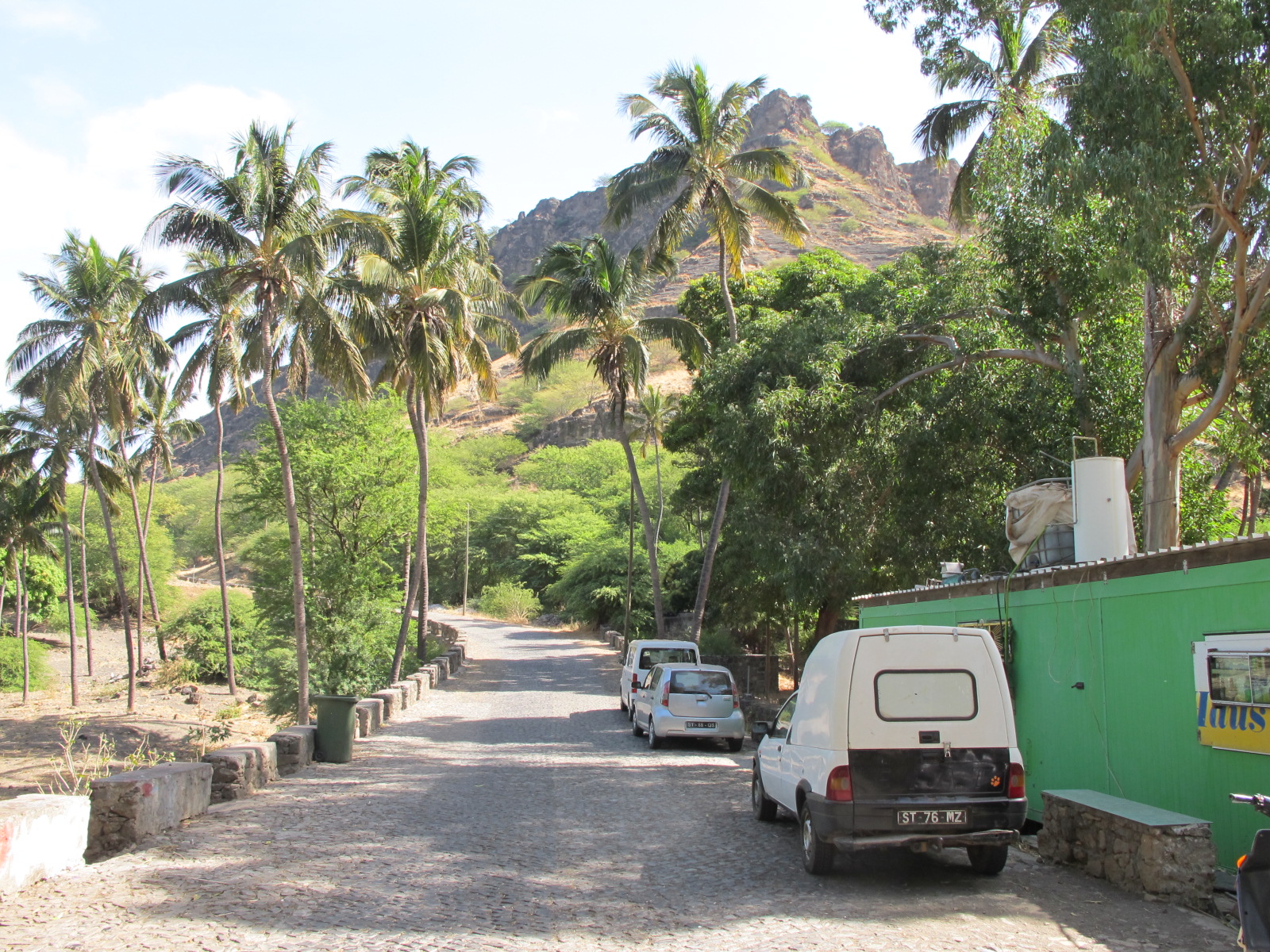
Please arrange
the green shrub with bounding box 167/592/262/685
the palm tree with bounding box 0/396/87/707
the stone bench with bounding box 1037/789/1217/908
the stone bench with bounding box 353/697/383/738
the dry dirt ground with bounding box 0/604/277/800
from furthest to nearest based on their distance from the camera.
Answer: the green shrub with bounding box 167/592/262/685, the palm tree with bounding box 0/396/87/707, the dry dirt ground with bounding box 0/604/277/800, the stone bench with bounding box 353/697/383/738, the stone bench with bounding box 1037/789/1217/908

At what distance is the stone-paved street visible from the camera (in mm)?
5613

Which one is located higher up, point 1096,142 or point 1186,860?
point 1096,142

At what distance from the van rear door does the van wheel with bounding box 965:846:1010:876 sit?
0.50 meters

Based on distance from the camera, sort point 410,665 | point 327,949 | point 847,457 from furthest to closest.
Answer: point 410,665 < point 847,457 < point 327,949

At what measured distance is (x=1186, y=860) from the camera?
6254 mm

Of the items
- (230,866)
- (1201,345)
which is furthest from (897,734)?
(1201,345)

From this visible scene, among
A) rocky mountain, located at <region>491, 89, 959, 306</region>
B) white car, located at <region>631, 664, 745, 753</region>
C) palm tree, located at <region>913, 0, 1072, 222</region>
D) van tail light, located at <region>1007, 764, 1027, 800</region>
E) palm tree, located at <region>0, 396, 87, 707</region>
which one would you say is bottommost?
white car, located at <region>631, 664, 745, 753</region>

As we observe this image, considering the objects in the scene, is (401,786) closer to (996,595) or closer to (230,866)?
(230,866)

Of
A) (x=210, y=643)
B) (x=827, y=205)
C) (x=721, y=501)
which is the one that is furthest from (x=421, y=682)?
(x=827, y=205)

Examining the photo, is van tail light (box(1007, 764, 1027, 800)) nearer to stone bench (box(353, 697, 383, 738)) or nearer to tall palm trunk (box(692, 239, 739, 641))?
stone bench (box(353, 697, 383, 738))

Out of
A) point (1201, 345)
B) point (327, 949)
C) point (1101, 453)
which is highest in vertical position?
point (1201, 345)

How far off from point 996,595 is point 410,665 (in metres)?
25.2

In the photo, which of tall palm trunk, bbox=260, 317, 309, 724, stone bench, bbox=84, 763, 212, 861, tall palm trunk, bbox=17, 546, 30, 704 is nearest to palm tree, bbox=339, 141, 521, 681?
tall palm trunk, bbox=260, 317, 309, 724

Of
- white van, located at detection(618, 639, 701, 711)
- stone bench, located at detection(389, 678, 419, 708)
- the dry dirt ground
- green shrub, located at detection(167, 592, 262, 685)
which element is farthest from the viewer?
green shrub, located at detection(167, 592, 262, 685)
